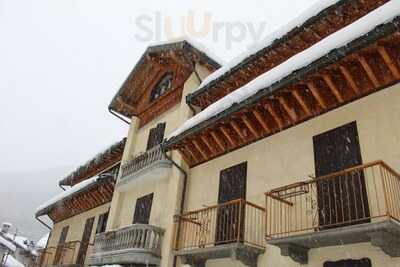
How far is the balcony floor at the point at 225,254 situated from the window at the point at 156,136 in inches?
231

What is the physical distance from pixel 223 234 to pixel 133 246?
357 cm

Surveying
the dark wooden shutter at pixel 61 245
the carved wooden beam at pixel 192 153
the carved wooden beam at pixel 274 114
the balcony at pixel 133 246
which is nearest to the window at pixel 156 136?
the carved wooden beam at pixel 192 153

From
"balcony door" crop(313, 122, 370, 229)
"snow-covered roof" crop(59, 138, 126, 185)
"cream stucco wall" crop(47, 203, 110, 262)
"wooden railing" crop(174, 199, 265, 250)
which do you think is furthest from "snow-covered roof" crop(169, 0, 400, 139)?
"cream stucco wall" crop(47, 203, 110, 262)

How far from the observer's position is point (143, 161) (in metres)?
14.5

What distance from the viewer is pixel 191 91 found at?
14.7 m

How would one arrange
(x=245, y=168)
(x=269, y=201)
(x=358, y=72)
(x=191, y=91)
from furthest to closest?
1. (x=191, y=91)
2. (x=245, y=168)
3. (x=269, y=201)
4. (x=358, y=72)

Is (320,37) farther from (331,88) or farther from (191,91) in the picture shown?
(191,91)

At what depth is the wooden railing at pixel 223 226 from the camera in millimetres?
9423

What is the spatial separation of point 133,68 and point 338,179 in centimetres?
1247

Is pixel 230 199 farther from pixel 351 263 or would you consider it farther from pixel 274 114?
pixel 351 263

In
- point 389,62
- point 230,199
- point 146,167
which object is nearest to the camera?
point 389,62

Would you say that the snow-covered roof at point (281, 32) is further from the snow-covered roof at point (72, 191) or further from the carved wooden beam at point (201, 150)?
the snow-covered roof at point (72, 191)

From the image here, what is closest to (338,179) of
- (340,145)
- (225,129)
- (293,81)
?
(340,145)

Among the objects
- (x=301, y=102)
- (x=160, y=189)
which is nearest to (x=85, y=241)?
(x=160, y=189)
